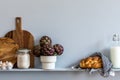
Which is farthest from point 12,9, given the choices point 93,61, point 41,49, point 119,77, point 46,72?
point 119,77

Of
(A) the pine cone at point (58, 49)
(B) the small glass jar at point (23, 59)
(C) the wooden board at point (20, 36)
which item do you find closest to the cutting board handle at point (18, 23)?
(C) the wooden board at point (20, 36)

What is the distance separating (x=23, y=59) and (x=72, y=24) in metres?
0.38

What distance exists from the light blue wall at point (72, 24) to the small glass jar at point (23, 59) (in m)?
0.12

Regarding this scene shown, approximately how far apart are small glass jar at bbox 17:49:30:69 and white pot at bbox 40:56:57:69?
9 cm

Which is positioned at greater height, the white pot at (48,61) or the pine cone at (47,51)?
the pine cone at (47,51)

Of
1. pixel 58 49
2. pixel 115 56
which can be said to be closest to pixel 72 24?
pixel 58 49

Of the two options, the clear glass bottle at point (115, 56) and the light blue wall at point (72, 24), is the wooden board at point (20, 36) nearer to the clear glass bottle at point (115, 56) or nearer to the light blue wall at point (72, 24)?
the light blue wall at point (72, 24)

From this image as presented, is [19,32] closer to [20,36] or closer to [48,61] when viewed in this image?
[20,36]

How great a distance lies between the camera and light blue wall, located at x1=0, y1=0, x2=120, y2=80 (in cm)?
160

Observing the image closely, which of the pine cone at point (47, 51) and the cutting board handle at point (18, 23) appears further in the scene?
the cutting board handle at point (18, 23)

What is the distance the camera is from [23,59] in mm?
1510

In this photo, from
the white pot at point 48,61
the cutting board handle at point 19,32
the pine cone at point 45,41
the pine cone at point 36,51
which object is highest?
the cutting board handle at point 19,32

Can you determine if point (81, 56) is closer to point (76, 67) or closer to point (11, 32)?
point (76, 67)

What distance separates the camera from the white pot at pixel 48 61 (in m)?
1.50
